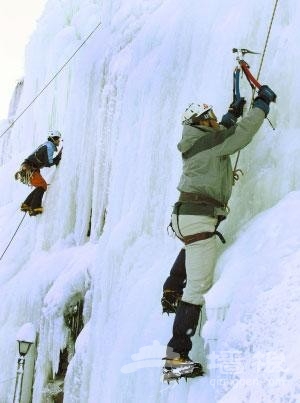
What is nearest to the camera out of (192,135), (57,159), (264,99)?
(264,99)

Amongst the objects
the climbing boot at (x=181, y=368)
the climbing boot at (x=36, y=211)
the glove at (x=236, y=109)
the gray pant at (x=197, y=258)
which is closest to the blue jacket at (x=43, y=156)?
the climbing boot at (x=36, y=211)

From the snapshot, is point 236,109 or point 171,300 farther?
point 236,109

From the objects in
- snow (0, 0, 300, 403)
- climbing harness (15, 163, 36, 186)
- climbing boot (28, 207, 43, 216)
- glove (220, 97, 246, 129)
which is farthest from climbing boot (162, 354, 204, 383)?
climbing harness (15, 163, 36, 186)

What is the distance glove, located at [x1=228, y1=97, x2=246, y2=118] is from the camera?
152 inches

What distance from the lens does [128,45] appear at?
268 inches

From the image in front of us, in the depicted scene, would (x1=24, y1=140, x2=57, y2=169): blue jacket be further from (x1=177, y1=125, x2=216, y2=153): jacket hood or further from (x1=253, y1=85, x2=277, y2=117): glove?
(x1=253, y1=85, x2=277, y2=117): glove

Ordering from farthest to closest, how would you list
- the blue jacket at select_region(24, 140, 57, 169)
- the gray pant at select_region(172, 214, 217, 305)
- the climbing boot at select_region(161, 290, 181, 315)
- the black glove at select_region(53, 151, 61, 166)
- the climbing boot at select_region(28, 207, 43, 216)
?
the black glove at select_region(53, 151, 61, 166) → the climbing boot at select_region(28, 207, 43, 216) → the blue jacket at select_region(24, 140, 57, 169) → the climbing boot at select_region(161, 290, 181, 315) → the gray pant at select_region(172, 214, 217, 305)

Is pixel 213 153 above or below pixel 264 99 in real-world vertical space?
below

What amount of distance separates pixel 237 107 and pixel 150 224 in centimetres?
147

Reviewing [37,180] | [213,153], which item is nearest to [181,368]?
[213,153]

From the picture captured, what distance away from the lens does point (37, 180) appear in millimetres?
8164

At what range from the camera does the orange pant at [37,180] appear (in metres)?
8.17

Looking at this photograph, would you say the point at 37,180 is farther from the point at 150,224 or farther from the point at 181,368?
the point at 181,368

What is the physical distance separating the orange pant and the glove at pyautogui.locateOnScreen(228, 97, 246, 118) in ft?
15.7
